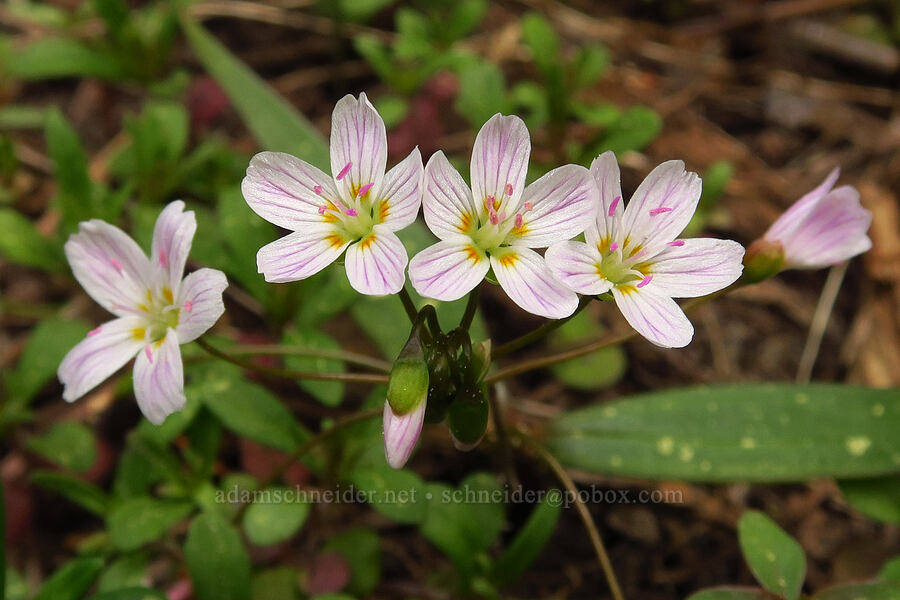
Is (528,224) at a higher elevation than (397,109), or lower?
higher

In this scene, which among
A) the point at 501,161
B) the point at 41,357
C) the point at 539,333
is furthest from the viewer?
the point at 41,357

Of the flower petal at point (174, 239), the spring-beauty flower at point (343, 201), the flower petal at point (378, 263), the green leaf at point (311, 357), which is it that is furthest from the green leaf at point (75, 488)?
the flower petal at point (378, 263)

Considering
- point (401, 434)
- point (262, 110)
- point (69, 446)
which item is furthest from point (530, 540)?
point (262, 110)

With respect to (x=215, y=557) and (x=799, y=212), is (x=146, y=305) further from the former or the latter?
(x=799, y=212)

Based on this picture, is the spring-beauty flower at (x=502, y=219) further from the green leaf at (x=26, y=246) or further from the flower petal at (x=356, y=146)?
the green leaf at (x=26, y=246)

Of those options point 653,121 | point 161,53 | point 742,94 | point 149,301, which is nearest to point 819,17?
point 742,94

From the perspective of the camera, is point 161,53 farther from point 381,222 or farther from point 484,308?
point 381,222

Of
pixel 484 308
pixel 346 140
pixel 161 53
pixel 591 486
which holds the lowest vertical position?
pixel 591 486
